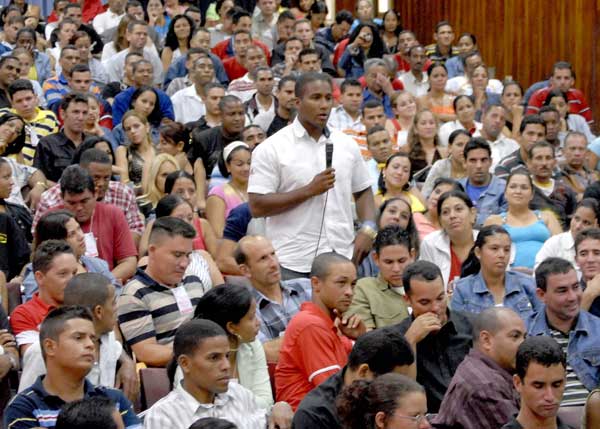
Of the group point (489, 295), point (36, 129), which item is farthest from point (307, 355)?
point (36, 129)

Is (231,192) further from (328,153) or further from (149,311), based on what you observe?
(149,311)

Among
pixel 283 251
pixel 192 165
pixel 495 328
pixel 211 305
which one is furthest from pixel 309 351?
pixel 192 165

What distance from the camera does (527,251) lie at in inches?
273

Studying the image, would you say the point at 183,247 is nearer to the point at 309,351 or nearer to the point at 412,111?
the point at 309,351

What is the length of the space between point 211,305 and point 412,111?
5.68 m

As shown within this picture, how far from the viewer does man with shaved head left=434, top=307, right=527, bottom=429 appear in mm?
4367

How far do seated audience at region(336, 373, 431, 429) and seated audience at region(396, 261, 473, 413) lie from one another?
110 centimetres

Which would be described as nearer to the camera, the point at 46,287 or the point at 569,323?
the point at 46,287

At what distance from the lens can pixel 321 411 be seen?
402 centimetres

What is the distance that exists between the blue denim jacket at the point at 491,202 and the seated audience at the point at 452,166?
22.9 inches

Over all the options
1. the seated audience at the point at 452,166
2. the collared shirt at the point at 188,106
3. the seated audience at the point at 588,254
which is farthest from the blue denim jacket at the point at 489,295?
the collared shirt at the point at 188,106

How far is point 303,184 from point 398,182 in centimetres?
206

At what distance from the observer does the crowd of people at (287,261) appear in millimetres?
Answer: 4125

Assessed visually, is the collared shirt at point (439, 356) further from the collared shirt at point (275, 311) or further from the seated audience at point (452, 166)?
the seated audience at point (452, 166)
